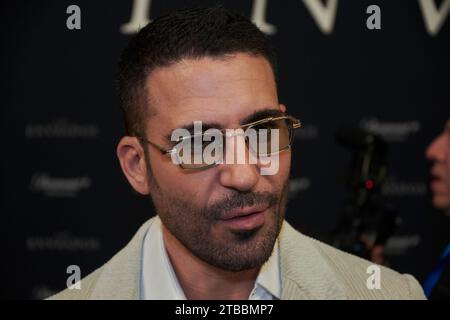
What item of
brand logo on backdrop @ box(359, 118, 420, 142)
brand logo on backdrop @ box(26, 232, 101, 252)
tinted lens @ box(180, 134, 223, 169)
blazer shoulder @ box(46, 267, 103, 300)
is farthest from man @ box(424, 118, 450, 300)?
brand logo on backdrop @ box(26, 232, 101, 252)

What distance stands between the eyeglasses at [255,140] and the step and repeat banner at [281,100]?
120cm

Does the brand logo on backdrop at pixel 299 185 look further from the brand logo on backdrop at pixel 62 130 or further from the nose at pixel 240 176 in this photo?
the nose at pixel 240 176

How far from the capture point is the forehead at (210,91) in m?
1.10

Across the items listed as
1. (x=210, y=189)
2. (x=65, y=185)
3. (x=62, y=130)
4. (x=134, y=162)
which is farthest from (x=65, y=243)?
(x=210, y=189)

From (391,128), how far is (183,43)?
5.31 feet

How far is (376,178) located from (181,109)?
1.01 metres

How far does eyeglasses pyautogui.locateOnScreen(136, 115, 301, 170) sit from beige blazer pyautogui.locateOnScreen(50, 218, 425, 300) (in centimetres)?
26

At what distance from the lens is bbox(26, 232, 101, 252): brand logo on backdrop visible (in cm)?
238

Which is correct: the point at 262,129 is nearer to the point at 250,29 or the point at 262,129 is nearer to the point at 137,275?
the point at 250,29

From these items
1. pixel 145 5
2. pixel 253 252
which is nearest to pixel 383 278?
pixel 253 252

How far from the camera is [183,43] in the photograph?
1.14 meters

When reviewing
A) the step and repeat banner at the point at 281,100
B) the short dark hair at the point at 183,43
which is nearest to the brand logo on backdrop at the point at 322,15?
the step and repeat banner at the point at 281,100

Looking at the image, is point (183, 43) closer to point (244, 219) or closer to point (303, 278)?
point (244, 219)

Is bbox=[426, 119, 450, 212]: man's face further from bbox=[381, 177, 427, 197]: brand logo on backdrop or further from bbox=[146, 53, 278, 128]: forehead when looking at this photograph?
bbox=[146, 53, 278, 128]: forehead
